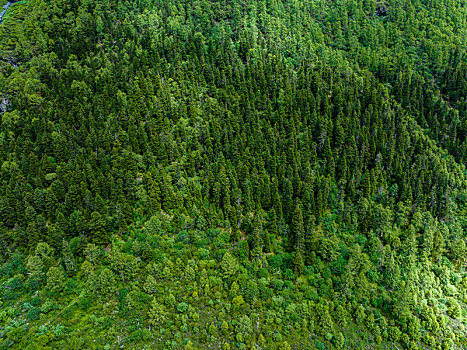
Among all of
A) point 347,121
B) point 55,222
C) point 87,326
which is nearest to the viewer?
point 87,326

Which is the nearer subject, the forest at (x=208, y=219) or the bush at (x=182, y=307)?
the bush at (x=182, y=307)

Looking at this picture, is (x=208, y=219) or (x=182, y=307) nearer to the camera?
(x=182, y=307)

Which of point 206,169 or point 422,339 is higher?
point 206,169

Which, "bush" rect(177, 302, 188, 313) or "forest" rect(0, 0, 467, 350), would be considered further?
"forest" rect(0, 0, 467, 350)

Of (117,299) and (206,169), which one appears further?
(206,169)

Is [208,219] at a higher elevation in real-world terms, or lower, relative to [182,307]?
higher

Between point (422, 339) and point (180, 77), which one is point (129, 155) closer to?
point (180, 77)

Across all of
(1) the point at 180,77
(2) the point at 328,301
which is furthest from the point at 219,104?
(2) the point at 328,301

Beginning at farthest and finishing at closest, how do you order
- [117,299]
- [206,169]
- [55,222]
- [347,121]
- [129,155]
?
[347,121], [206,169], [129,155], [55,222], [117,299]
